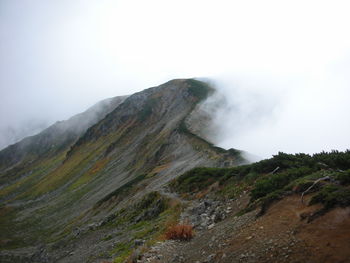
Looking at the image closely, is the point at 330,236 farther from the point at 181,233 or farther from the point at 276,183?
the point at 181,233

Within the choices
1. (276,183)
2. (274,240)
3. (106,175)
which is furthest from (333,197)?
(106,175)

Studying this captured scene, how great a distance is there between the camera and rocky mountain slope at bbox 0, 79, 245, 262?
44.5 metres

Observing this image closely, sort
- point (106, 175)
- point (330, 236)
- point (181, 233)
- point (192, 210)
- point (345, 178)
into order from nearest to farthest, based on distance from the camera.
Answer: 1. point (330, 236)
2. point (345, 178)
3. point (181, 233)
4. point (192, 210)
5. point (106, 175)

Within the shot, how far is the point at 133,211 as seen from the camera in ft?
123

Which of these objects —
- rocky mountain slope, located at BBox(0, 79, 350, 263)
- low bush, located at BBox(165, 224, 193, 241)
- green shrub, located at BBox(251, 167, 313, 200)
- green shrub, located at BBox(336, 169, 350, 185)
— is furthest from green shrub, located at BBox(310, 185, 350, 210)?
low bush, located at BBox(165, 224, 193, 241)

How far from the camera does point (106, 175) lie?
84875mm

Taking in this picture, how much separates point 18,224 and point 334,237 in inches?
3368

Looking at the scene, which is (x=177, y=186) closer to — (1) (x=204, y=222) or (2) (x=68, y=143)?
(1) (x=204, y=222)

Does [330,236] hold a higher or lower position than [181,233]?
lower

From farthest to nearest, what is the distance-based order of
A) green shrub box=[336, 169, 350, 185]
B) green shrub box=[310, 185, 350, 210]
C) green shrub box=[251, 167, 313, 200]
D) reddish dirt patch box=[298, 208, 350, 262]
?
green shrub box=[251, 167, 313, 200] → green shrub box=[336, 169, 350, 185] → green shrub box=[310, 185, 350, 210] → reddish dirt patch box=[298, 208, 350, 262]

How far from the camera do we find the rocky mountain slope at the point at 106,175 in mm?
44500

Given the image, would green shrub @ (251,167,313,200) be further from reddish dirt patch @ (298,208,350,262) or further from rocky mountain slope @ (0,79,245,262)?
rocky mountain slope @ (0,79,245,262)

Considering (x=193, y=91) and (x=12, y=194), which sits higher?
(x=193, y=91)

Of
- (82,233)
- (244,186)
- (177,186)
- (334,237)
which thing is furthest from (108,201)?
(334,237)
